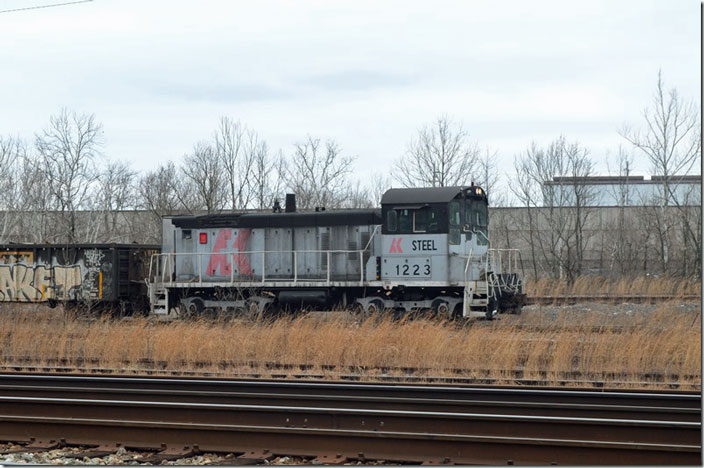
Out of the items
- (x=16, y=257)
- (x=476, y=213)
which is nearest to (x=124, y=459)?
(x=476, y=213)

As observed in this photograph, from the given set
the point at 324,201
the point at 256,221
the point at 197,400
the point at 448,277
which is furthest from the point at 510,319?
the point at 324,201

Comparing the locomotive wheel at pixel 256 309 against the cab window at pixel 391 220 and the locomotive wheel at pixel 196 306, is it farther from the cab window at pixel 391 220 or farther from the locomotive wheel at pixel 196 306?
the cab window at pixel 391 220

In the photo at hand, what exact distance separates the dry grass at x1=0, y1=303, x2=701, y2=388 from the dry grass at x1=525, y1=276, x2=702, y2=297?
7.80 metres

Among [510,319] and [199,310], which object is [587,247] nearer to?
[510,319]

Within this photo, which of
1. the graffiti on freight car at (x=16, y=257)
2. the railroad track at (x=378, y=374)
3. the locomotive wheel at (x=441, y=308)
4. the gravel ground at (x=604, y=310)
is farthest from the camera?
the graffiti on freight car at (x=16, y=257)

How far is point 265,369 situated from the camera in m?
13.1

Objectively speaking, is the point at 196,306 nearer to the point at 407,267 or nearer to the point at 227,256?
the point at 227,256

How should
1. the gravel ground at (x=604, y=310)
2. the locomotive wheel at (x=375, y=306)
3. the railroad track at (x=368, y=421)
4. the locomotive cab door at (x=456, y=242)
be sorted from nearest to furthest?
the railroad track at (x=368, y=421) → the locomotive cab door at (x=456, y=242) → the locomotive wheel at (x=375, y=306) → the gravel ground at (x=604, y=310)

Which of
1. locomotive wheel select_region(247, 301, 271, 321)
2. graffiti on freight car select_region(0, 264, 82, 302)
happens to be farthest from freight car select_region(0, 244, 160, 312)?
locomotive wheel select_region(247, 301, 271, 321)

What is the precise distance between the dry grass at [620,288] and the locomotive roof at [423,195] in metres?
7.93

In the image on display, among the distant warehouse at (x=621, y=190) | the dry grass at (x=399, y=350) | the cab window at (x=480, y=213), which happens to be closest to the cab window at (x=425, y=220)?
the cab window at (x=480, y=213)

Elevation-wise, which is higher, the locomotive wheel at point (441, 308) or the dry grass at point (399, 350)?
the locomotive wheel at point (441, 308)

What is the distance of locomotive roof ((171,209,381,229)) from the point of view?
758 inches

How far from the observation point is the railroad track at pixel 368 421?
289 inches
